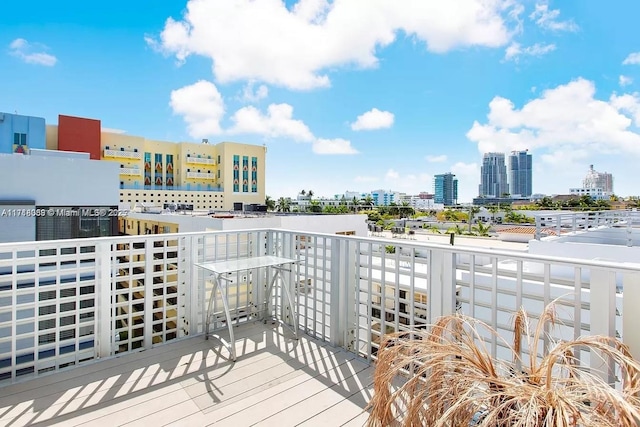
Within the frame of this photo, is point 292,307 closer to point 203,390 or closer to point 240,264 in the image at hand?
point 240,264

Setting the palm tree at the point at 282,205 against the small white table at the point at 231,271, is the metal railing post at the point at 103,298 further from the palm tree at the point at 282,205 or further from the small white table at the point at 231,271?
the palm tree at the point at 282,205

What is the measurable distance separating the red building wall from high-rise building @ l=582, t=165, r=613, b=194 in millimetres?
89164

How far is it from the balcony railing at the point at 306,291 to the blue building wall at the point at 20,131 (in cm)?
2778

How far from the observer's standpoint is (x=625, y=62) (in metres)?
21.7

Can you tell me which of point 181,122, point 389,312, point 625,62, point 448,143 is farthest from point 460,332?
point 448,143

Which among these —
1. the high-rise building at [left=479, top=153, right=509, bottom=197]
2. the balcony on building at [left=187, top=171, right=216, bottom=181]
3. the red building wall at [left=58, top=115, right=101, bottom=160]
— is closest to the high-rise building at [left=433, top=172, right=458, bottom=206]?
the high-rise building at [left=479, top=153, right=509, bottom=197]

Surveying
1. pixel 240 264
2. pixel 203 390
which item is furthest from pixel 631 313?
pixel 240 264

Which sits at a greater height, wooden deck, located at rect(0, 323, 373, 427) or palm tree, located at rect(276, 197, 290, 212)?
palm tree, located at rect(276, 197, 290, 212)

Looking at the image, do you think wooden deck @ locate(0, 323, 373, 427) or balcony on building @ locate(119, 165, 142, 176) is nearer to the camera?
wooden deck @ locate(0, 323, 373, 427)

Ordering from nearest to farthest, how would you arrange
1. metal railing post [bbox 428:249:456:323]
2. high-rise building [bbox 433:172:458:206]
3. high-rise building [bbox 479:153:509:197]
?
1. metal railing post [bbox 428:249:456:323]
2. high-rise building [bbox 479:153:509:197]
3. high-rise building [bbox 433:172:458:206]

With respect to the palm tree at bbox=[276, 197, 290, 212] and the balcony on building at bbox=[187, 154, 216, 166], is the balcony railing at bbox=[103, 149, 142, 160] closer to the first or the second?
the balcony on building at bbox=[187, 154, 216, 166]

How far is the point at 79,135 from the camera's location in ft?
87.2

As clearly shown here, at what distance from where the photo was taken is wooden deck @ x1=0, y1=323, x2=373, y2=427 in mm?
1776

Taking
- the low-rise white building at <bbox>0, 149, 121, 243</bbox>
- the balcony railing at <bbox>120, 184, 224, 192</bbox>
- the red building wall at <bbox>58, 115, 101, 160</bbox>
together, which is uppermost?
the red building wall at <bbox>58, 115, 101, 160</bbox>
